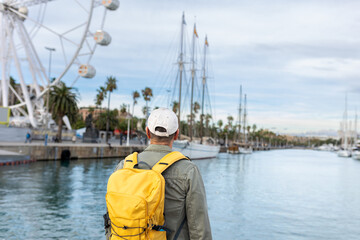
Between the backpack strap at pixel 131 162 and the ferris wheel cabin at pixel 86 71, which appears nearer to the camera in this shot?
the backpack strap at pixel 131 162

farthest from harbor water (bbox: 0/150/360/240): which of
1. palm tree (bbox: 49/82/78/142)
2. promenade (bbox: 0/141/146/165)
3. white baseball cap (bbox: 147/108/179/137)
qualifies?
palm tree (bbox: 49/82/78/142)

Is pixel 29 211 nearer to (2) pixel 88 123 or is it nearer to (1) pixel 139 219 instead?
(1) pixel 139 219

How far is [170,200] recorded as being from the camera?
2896mm

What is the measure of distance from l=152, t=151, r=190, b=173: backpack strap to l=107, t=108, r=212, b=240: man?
43 millimetres

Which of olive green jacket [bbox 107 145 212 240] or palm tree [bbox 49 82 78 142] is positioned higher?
palm tree [bbox 49 82 78 142]

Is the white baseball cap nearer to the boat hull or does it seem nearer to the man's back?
the man's back

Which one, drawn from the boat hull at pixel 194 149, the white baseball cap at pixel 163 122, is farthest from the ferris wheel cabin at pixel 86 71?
the white baseball cap at pixel 163 122

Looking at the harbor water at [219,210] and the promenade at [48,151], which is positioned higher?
the promenade at [48,151]

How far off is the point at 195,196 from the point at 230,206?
17.6m

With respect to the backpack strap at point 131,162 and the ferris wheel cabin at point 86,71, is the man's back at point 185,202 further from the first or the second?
the ferris wheel cabin at point 86,71

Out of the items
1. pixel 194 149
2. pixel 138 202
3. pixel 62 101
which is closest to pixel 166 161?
pixel 138 202

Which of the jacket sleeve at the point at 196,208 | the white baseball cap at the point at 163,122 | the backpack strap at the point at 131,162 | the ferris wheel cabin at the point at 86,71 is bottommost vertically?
the jacket sleeve at the point at 196,208

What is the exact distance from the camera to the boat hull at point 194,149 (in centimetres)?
5262

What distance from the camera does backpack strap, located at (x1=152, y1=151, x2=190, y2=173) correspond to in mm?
2836
